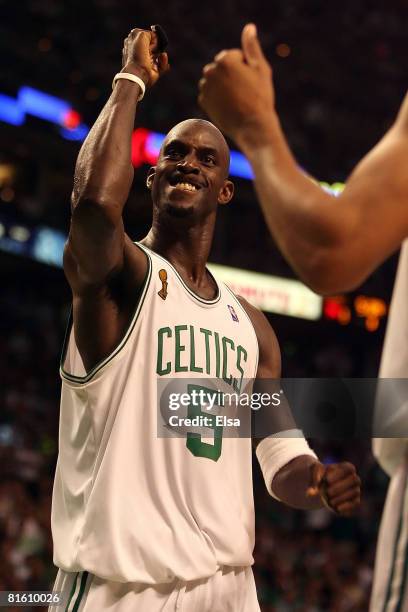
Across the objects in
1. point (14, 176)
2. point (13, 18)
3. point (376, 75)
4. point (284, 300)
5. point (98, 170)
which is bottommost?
point (98, 170)

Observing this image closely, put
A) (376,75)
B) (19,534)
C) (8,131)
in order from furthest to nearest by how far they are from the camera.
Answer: (376,75) → (8,131) → (19,534)

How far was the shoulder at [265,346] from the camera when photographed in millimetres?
3002

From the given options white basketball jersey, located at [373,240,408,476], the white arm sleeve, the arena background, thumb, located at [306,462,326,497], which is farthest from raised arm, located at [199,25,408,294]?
the arena background

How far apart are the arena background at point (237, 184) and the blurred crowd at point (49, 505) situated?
25 millimetres

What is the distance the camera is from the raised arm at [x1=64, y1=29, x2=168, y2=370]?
247 centimetres

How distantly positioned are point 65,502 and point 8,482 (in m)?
7.23

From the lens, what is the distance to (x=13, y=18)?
601 inches

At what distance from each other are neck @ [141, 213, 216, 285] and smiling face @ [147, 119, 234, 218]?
37 millimetres

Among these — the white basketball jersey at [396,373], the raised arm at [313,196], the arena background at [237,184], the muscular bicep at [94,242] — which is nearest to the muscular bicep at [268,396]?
the muscular bicep at [94,242]

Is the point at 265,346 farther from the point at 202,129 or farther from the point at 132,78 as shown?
the point at 132,78

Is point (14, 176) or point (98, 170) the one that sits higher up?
point (14, 176)

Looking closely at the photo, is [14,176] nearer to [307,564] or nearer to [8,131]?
[8,131]

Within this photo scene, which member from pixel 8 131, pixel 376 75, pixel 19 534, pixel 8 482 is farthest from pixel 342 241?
pixel 376 75

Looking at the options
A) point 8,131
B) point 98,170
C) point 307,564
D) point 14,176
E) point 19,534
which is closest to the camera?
point 98,170
